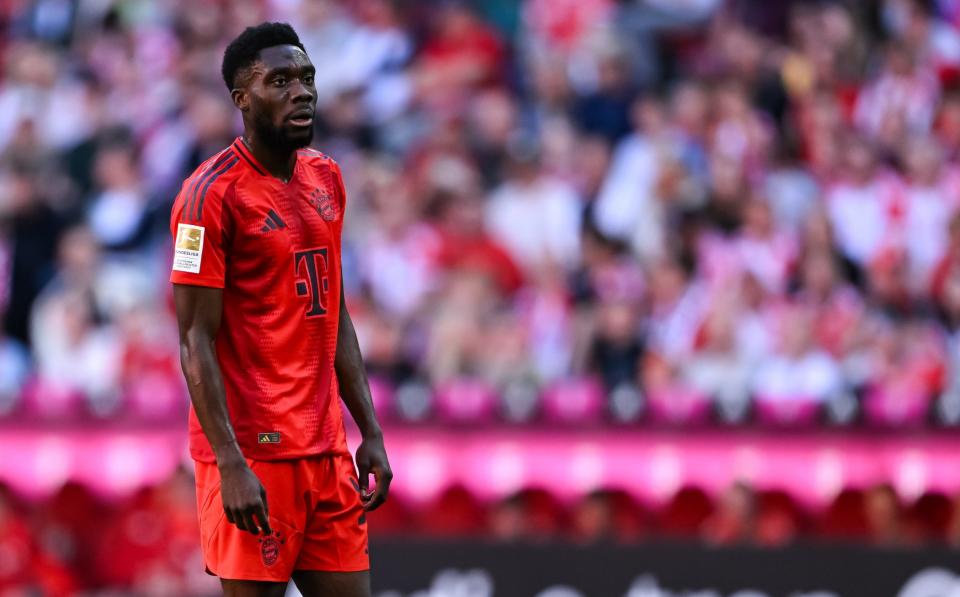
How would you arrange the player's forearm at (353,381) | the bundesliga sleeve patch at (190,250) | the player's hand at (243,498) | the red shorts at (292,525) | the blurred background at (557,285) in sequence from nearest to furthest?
the player's hand at (243,498) → the bundesliga sleeve patch at (190,250) → the red shorts at (292,525) → the player's forearm at (353,381) → the blurred background at (557,285)

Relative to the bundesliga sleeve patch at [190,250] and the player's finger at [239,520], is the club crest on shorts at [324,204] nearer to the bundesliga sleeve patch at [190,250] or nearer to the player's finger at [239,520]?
the bundesliga sleeve patch at [190,250]

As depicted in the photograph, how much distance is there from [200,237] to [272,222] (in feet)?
0.73

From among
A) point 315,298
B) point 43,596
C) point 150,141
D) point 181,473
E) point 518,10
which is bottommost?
point 43,596

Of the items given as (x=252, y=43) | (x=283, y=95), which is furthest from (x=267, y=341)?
(x=252, y=43)

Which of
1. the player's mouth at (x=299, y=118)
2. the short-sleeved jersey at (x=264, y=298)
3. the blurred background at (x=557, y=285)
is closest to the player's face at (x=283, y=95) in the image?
the player's mouth at (x=299, y=118)

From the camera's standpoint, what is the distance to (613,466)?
849cm

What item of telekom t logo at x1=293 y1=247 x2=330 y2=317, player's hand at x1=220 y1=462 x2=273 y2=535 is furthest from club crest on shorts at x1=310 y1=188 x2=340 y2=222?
player's hand at x1=220 y1=462 x2=273 y2=535

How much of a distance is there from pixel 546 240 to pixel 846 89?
7.74ft

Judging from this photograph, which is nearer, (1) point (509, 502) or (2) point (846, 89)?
(1) point (509, 502)

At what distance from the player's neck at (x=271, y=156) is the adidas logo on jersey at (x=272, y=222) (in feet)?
0.39

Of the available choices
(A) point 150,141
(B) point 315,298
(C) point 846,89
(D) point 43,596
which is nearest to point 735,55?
(C) point 846,89

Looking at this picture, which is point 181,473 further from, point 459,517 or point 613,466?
point 613,466

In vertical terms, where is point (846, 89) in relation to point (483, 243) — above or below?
above

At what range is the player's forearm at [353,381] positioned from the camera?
4988 mm
